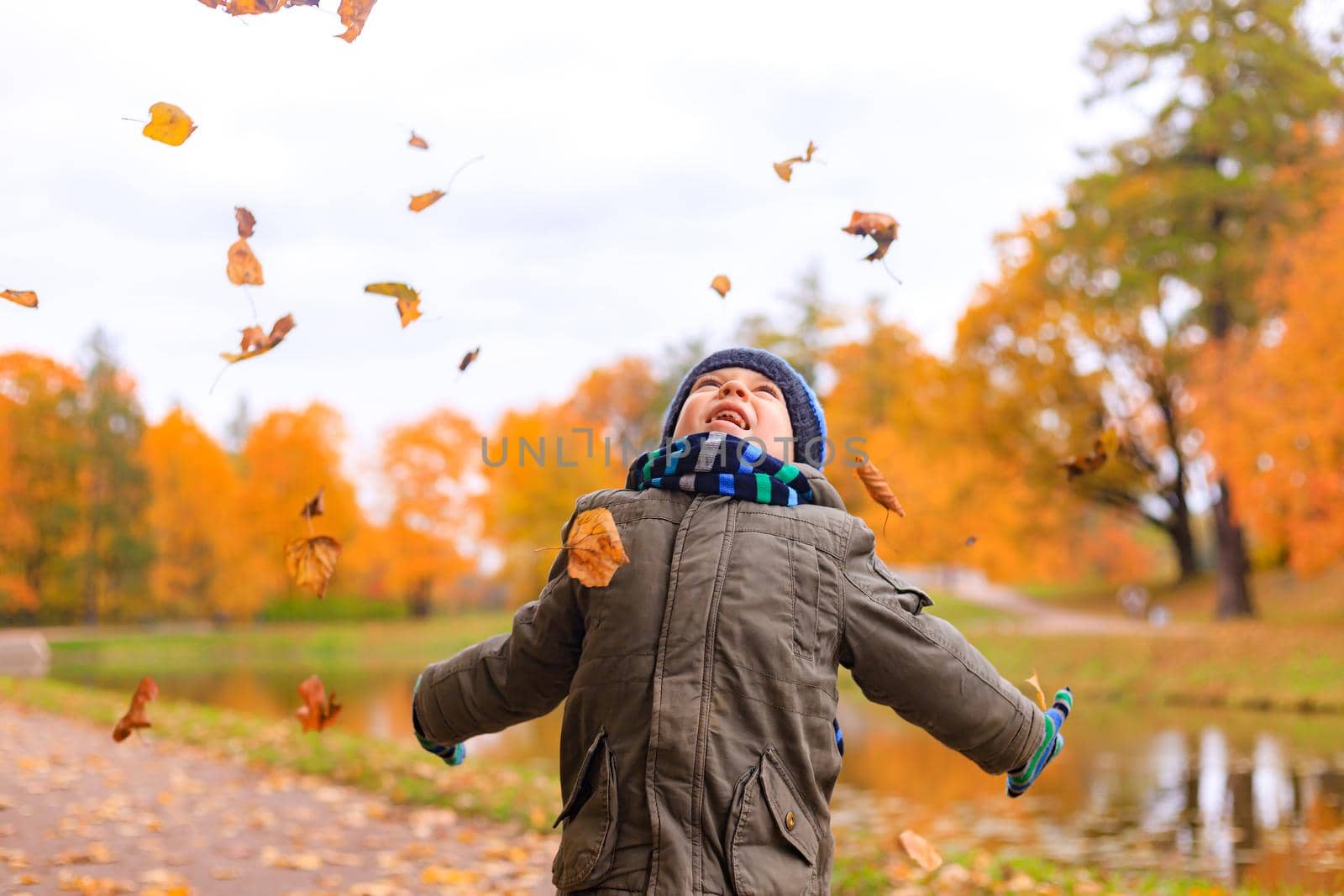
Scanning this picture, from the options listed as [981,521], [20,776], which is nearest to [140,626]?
[981,521]

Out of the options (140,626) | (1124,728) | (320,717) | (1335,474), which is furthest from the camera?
(140,626)

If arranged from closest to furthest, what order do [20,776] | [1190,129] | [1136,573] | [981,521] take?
[20,776]
[1190,129]
[981,521]
[1136,573]

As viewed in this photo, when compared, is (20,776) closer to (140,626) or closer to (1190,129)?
(1190,129)

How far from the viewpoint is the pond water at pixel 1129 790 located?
612 centimetres

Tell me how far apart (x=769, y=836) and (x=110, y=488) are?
28485 millimetres

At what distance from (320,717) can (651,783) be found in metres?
1.50

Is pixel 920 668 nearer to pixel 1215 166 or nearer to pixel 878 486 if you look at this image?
pixel 878 486

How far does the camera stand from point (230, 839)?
5.05 metres

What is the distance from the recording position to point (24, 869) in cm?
418

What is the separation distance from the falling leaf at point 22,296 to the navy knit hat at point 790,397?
1635 millimetres

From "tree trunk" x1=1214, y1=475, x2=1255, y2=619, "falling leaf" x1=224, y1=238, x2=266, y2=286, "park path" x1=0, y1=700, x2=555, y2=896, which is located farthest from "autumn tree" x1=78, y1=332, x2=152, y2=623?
"falling leaf" x1=224, y1=238, x2=266, y2=286

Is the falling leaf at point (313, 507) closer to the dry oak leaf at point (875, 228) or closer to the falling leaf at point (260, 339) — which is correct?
the falling leaf at point (260, 339)

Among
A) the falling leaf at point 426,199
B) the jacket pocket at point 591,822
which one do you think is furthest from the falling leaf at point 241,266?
the jacket pocket at point 591,822

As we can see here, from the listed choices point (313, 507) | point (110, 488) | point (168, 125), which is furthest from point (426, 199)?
point (110, 488)
